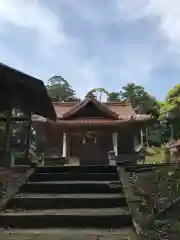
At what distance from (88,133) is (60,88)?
31.9 metres

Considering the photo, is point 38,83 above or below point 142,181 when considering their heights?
above

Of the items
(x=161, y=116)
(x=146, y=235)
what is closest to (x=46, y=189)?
(x=146, y=235)

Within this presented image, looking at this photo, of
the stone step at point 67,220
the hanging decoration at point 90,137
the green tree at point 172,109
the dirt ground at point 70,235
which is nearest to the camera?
the dirt ground at point 70,235

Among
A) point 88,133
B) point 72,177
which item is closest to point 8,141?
point 72,177

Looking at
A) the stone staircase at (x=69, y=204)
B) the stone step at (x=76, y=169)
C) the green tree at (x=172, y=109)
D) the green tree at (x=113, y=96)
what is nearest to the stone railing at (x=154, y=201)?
the stone staircase at (x=69, y=204)

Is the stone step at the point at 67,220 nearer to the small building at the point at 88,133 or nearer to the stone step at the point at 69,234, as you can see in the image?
the stone step at the point at 69,234

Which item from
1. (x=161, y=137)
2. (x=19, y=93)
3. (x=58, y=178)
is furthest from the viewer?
(x=161, y=137)

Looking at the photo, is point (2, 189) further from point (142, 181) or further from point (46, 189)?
point (142, 181)

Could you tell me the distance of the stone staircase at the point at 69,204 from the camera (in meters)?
5.02

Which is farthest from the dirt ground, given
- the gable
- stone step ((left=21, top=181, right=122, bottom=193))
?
the gable

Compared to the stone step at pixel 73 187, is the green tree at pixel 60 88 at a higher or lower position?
higher

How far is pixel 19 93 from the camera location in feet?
27.8

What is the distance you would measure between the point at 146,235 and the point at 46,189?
2994mm

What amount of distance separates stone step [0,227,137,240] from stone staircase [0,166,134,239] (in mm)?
148
